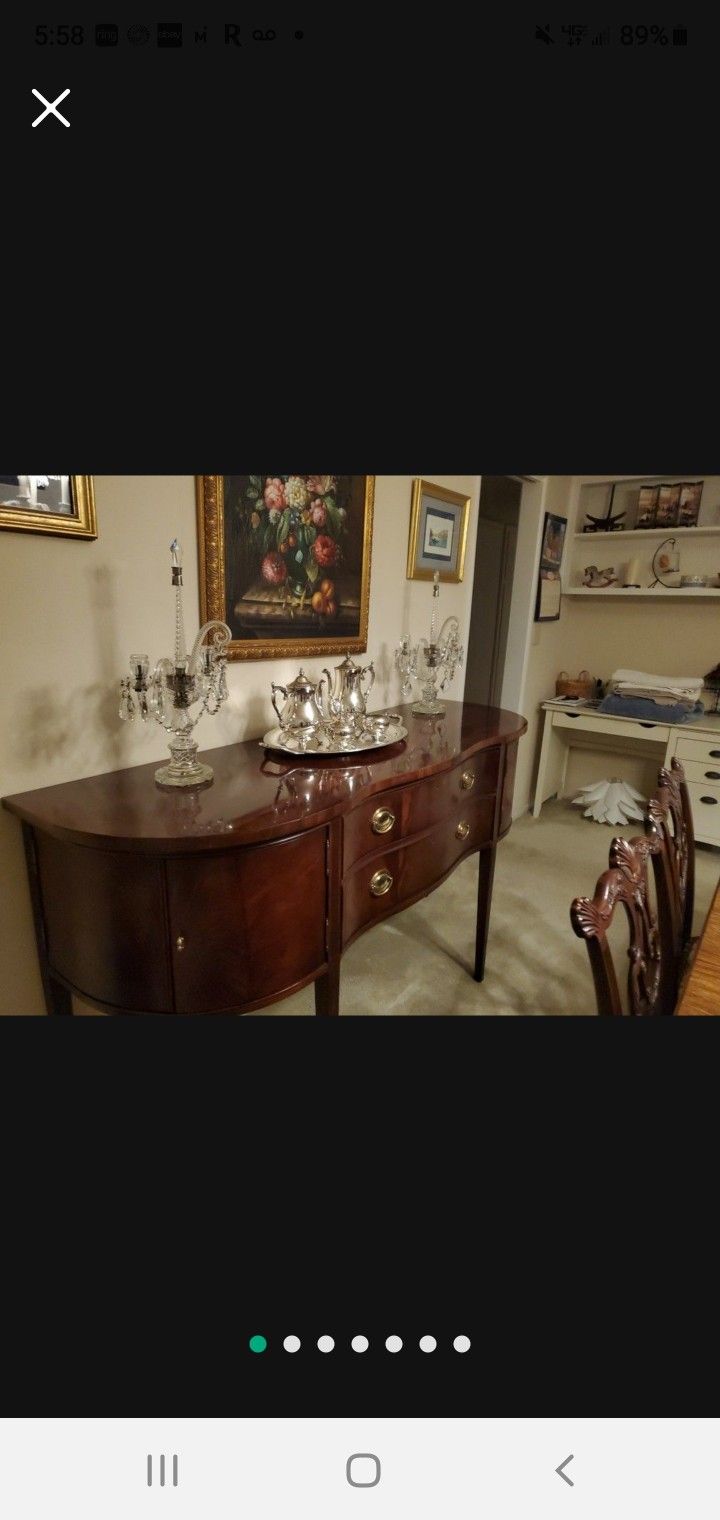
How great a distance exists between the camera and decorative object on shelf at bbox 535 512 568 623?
312 cm

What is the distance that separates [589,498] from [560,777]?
150 cm

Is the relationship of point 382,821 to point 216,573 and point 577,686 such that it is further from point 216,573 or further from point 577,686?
point 577,686

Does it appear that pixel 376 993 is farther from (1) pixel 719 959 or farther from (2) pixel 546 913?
(1) pixel 719 959

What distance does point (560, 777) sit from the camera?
3.73 meters

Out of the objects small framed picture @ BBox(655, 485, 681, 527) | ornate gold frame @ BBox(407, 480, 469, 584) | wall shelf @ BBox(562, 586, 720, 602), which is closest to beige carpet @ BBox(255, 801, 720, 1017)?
ornate gold frame @ BBox(407, 480, 469, 584)

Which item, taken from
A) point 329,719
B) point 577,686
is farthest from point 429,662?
point 577,686

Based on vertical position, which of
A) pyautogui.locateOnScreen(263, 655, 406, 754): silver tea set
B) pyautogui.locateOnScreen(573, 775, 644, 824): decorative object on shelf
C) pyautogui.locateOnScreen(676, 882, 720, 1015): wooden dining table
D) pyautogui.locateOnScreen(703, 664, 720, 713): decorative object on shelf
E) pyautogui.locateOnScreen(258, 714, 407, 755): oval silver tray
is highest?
pyautogui.locateOnScreen(263, 655, 406, 754): silver tea set

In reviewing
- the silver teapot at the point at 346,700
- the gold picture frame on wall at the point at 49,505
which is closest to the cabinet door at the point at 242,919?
the silver teapot at the point at 346,700

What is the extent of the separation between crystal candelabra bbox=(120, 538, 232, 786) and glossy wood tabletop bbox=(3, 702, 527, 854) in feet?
0.14

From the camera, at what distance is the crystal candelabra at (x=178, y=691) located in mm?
1067

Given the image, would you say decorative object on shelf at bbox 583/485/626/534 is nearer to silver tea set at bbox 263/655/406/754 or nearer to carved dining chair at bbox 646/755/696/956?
carved dining chair at bbox 646/755/696/956

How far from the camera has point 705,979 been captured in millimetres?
914
